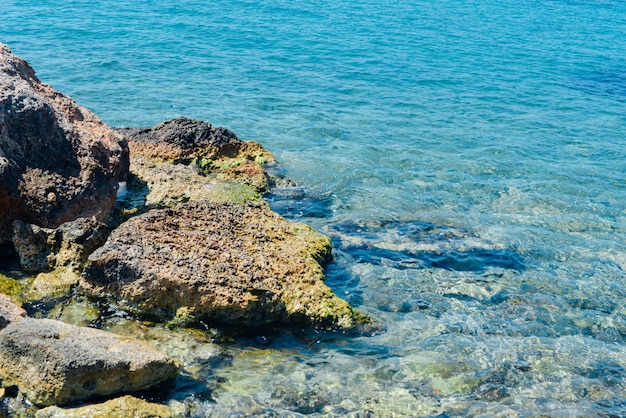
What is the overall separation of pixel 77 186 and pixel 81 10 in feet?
82.9

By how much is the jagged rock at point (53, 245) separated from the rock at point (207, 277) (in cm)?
45

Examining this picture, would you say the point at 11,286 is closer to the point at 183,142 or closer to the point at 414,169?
the point at 183,142

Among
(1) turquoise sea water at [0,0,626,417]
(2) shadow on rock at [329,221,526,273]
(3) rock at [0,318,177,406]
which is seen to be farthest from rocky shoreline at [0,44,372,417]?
(2) shadow on rock at [329,221,526,273]

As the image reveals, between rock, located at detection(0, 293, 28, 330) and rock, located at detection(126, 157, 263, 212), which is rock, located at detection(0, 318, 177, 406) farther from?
rock, located at detection(126, 157, 263, 212)

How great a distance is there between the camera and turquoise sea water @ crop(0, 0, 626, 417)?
25.0ft

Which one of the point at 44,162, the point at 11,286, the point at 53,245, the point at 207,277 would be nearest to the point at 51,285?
the point at 11,286

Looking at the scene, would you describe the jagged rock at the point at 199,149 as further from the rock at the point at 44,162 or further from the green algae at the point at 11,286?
the green algae at the point at 11,286

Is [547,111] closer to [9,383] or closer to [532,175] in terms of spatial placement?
[532,175]

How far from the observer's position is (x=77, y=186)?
940cm

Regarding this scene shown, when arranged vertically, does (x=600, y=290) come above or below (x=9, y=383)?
below

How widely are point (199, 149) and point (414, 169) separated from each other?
5.33m

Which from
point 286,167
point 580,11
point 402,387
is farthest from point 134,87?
point 580,11

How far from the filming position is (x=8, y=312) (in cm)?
716

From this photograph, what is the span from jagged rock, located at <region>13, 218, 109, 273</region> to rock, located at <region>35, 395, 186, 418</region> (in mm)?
2742
